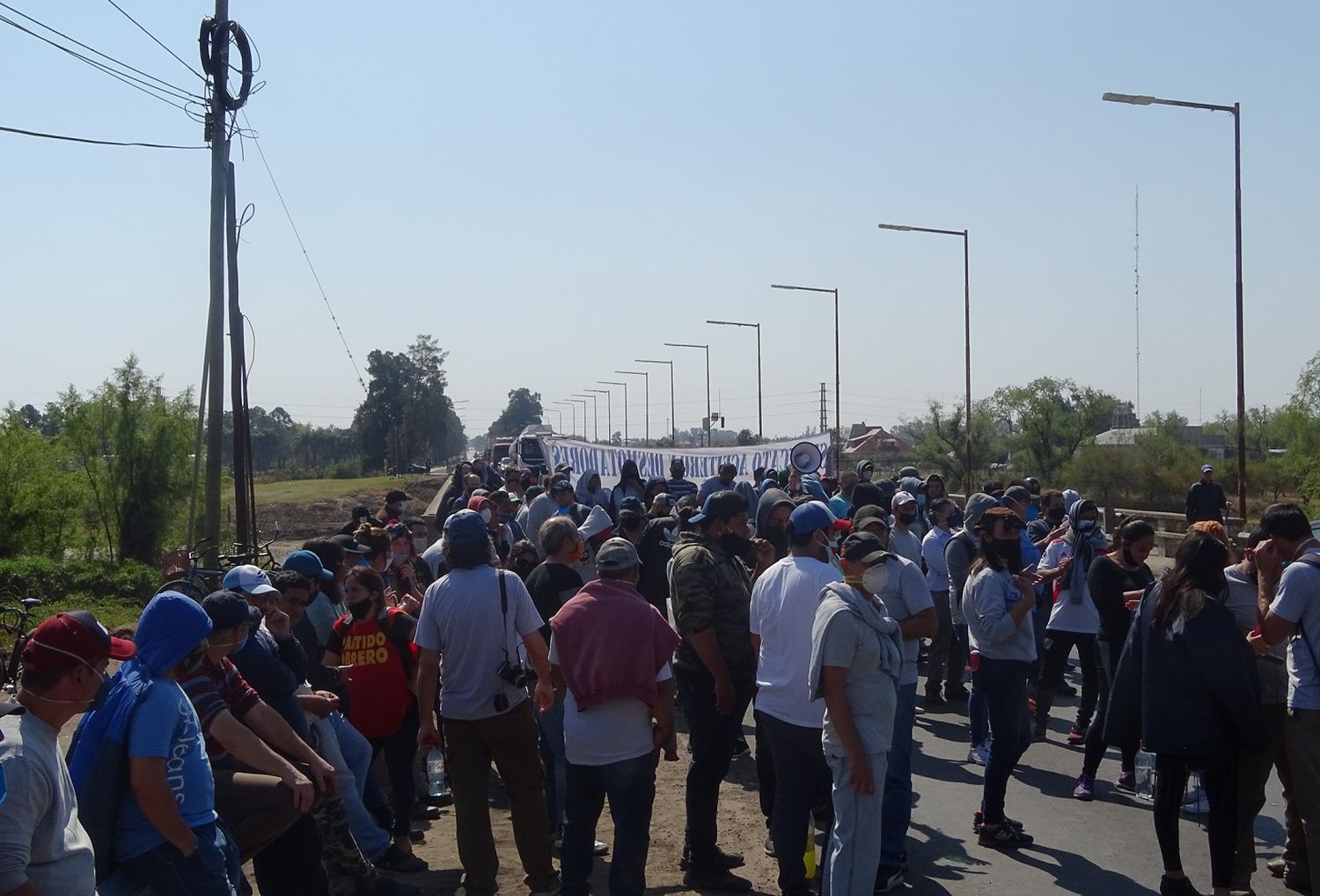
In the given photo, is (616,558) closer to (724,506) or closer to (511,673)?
(511,673)

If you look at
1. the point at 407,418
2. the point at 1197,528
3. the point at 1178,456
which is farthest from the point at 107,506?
the point at 407,418

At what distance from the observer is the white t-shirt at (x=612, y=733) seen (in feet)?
18.5

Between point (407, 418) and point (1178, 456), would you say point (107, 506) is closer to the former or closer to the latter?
point (1178, 456)

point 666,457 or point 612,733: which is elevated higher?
point 666,457

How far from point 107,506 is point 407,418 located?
87846mm

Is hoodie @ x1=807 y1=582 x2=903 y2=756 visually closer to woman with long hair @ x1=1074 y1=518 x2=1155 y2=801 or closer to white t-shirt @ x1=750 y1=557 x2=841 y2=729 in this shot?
white t-shirt @ x1=750 y1=557 x2=841 y2=729

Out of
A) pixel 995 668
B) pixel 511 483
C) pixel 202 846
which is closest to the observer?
pixel 202 846

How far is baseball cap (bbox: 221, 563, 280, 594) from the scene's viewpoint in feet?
18.8

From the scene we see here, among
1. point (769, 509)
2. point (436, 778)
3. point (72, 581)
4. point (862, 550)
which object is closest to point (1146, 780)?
point (769, 509)

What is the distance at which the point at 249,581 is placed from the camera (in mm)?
5730

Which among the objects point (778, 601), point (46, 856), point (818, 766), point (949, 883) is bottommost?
point (949, 883)

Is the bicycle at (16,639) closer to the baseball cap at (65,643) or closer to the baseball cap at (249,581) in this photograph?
the baseball cap at (65,643)

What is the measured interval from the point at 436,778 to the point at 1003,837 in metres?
4.04

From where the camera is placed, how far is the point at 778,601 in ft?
19.5
